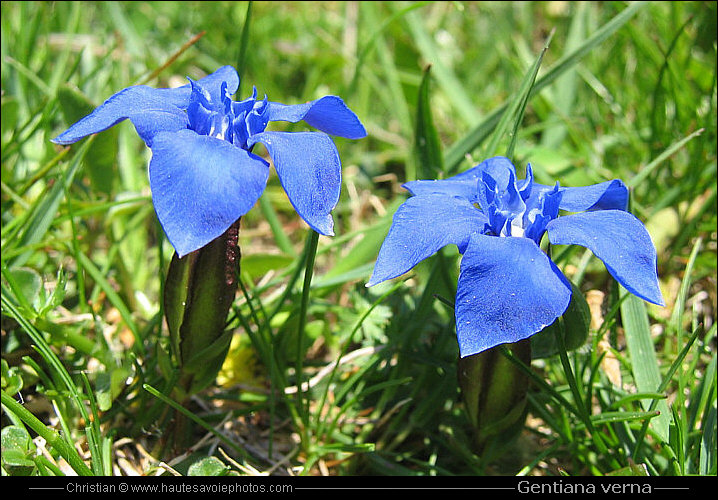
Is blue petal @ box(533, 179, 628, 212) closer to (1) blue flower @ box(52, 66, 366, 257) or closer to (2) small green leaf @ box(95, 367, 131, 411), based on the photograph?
(1) blue flower @ box(52, 66, 366, 257)

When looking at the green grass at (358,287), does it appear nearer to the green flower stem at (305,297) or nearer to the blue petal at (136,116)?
the green flower stem at (305,297)

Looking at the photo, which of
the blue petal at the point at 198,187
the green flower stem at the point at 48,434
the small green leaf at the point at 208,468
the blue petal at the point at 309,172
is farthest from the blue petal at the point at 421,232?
the green flower stem at the point at 48,434

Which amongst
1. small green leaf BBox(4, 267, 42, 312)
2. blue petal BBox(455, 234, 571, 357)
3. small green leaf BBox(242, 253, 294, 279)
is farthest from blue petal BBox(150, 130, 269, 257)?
small green leaf BBox(242, 253, 294, 279)

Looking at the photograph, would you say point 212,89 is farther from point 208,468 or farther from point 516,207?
point 208,468

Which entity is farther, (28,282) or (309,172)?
(28,282)

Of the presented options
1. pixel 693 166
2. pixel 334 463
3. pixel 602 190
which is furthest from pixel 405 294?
pixel 693 166

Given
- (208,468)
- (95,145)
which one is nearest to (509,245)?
(208,468)
